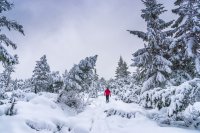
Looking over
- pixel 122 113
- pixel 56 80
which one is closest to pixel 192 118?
pixel 122 113

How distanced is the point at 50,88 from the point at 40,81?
11.1 meters

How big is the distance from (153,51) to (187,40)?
3.33 metres

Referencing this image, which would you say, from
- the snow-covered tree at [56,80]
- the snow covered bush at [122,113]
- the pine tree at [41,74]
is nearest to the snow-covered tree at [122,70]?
the pine tree at [41,74]

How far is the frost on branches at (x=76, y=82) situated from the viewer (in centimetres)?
2128

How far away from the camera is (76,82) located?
22.9m

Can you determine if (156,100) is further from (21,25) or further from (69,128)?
(21,25)

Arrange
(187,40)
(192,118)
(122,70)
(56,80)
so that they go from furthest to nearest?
(122,70) → (56,80) → (187,40) → (192,118)

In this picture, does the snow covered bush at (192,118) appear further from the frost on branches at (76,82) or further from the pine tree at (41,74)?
the pine tree at (41,74)

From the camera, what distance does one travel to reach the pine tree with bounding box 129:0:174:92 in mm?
21391

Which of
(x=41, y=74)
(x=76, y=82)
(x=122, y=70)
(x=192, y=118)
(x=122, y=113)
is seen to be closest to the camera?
(x=192, y=118)

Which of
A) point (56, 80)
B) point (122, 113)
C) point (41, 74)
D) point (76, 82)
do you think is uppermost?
point (41, 74)

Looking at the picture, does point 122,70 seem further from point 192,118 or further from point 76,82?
point 192,118

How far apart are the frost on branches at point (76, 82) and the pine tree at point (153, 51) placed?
4.19 m

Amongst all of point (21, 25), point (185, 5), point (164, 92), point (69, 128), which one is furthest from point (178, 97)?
point (185, 5)
